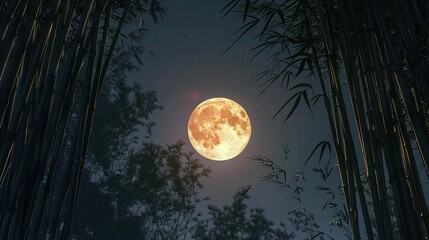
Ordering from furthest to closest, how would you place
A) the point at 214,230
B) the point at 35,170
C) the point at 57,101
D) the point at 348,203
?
the point at 214,230 < the point at 348,203 < the point at 57,101 < the point at 35,170

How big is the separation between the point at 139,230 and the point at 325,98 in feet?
51.0

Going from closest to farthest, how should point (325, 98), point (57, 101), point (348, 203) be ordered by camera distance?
point (57, 101)
point (348, 203)
point (325, 98)

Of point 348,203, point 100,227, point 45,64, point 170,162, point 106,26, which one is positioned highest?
point 170,162

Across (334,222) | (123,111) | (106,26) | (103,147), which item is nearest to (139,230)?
(103,147)

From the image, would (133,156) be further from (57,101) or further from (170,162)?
(57,101)

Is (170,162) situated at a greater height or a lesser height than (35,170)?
greater

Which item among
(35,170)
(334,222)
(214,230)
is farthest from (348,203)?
(214,230)

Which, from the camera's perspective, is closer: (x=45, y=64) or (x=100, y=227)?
(x=45, y=64)

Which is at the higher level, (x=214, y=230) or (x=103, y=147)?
(x=103, y=147)

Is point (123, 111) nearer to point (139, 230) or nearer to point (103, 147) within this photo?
point (103, 147)

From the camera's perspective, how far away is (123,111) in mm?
16906

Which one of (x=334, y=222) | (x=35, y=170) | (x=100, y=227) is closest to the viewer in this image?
(x=35, y=170)

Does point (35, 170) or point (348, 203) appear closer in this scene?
point (35, 170)

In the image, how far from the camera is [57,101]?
4.67ft
